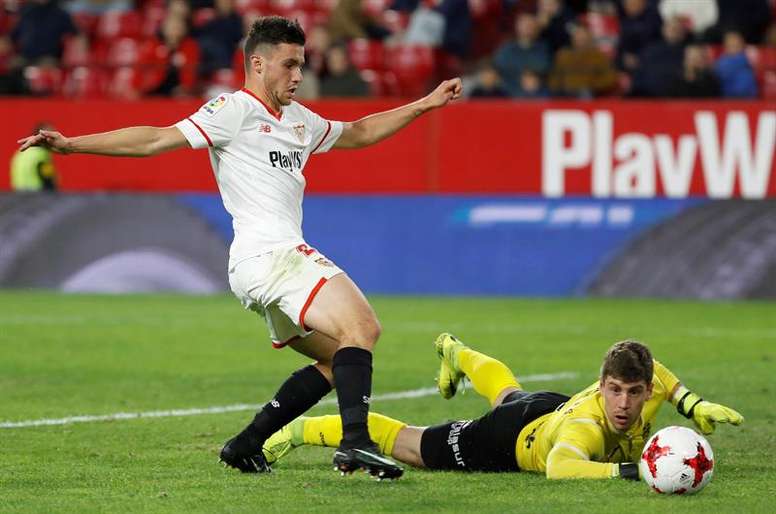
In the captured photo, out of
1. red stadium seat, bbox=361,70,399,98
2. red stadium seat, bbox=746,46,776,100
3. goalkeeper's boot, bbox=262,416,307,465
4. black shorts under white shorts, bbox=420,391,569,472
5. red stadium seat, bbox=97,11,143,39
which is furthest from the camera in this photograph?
red stadium seat, bbox=97,11,143,39

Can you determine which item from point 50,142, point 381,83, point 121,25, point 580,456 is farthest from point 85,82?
point 580,456

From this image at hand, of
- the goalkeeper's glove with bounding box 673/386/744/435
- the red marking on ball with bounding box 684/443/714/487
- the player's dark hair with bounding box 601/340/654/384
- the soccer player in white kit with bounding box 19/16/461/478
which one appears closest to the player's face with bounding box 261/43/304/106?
the soccer player in white kit with bounding box 19/16/461/478

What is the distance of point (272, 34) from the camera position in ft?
23.8

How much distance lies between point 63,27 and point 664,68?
850 centimetres

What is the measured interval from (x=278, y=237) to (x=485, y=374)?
151 cm

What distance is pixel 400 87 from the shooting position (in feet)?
72.2

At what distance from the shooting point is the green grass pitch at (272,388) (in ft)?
21.7

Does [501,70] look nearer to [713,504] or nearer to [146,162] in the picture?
[146,162]

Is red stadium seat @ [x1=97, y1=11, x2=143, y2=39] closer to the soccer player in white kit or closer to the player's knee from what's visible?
the soccer player in white kit

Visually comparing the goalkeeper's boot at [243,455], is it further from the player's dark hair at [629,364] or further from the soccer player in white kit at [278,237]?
the player's dark hair at [629,364]

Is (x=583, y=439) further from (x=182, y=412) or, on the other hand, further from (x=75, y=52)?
(x=75, y=52)

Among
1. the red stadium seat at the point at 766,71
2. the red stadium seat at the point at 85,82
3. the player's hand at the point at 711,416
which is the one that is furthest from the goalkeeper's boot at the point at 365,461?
the red stadium seat at the point at 85,82

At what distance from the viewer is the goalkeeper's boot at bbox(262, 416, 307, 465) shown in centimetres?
767

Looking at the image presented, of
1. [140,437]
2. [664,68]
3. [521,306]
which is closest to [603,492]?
[140,437]
